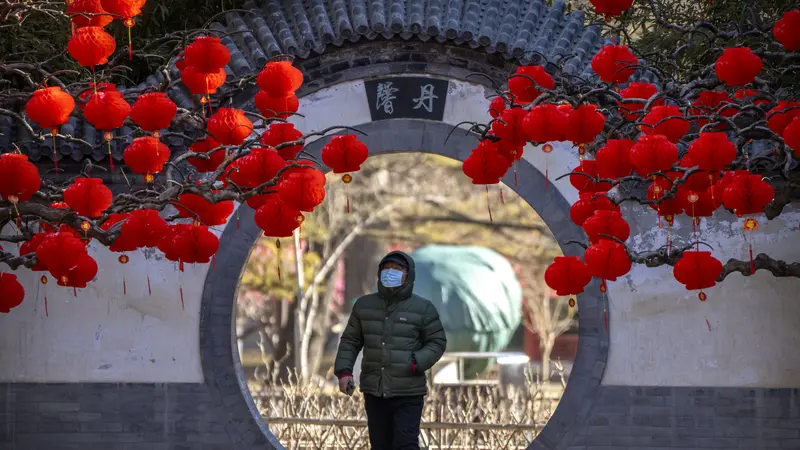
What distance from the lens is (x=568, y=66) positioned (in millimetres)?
9695

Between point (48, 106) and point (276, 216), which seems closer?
point (48, 106)

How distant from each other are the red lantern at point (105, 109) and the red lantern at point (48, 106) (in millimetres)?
138

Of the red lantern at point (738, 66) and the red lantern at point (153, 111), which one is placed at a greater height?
the red lantern at point (738, 66)

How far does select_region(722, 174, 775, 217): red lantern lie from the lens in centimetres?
701

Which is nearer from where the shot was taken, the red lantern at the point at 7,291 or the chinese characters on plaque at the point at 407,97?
the red lantern at the point at 7,291

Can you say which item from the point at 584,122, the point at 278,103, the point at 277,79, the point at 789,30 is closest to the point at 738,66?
the point at 789,30

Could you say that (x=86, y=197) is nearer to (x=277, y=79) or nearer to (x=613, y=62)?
(x=277, y=79)

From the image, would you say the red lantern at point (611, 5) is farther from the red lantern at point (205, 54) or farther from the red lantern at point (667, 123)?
the red lantern at point (205, 54)

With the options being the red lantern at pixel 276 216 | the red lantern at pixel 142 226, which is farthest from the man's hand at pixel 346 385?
the red lantern at pixel 142 226

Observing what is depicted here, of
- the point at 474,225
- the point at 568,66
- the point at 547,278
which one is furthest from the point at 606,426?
the point at 474,225

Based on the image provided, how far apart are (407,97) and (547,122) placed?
8.68 feet

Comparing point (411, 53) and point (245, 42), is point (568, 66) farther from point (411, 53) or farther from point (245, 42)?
point (245, 42)

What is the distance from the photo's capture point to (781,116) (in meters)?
6.94

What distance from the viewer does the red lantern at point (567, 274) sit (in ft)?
27.0
